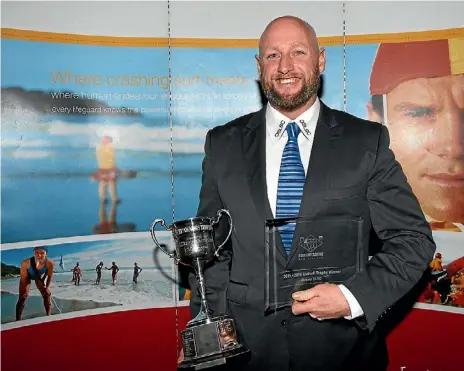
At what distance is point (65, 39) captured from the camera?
2.95 meters

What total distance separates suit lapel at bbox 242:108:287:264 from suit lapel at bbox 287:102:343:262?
0.13m

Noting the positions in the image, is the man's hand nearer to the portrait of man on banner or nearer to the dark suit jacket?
the dark suit jacket

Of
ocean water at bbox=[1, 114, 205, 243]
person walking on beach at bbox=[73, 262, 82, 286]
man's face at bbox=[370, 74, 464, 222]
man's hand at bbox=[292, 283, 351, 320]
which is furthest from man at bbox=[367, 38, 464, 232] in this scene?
person walking on beach at bbox=[73, 262, 82, 286]

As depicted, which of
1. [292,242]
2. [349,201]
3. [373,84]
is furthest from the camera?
[373,84]

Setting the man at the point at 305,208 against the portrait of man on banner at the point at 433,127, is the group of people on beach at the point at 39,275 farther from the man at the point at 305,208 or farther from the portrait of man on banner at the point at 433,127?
the portrait of man on banner at the point at 433,127

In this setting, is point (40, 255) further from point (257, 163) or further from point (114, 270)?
point (257, 163)

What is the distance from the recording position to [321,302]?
61.4 inches

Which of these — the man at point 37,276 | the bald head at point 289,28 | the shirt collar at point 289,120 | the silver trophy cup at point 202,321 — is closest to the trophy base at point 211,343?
the silver trophy cup at point 202,321

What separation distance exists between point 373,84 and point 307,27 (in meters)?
1.24

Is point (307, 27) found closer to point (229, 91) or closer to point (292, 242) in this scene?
point (292, 242)

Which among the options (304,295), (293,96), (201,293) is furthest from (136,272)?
(304,295)

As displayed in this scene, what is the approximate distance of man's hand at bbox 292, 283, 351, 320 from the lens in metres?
1.56

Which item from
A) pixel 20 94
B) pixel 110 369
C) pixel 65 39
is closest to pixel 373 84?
pixel 65 39

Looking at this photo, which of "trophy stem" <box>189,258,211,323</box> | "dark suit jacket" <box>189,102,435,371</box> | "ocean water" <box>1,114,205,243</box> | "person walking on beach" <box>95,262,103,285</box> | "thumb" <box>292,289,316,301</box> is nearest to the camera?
"thumb" <box>292,289,316,301</box>
